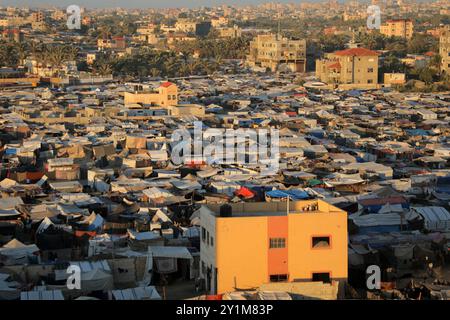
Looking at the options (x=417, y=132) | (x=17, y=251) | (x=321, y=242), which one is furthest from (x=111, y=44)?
(x=321, y=242)

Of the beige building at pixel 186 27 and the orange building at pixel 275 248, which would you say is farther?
the beige building at pixel 186 27

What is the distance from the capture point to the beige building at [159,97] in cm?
2088

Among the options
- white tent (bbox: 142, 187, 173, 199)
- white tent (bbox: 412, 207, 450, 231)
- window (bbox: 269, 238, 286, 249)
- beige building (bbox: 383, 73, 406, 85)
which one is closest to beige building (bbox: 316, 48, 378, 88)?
beige building (bbox: 383, 73, 406, 85)

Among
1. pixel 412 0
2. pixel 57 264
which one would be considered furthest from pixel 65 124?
pixel 412 0

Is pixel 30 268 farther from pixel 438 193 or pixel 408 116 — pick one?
pixel 408 116

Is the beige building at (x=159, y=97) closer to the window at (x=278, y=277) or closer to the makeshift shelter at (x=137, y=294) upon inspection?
the makeshift shelter at (x=137, y=294)

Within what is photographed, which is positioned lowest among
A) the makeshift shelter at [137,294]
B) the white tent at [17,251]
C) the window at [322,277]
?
the white tent at [17,251]

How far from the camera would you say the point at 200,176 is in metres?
12.6

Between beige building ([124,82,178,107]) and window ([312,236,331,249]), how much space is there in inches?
558

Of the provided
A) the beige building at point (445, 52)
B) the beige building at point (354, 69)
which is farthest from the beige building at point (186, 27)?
the beige building at point (354, 69)

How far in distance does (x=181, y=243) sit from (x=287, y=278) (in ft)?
7.49

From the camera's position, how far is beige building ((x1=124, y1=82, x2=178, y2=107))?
68.5ft

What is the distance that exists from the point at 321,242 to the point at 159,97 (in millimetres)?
14438

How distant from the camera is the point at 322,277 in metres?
6.95
